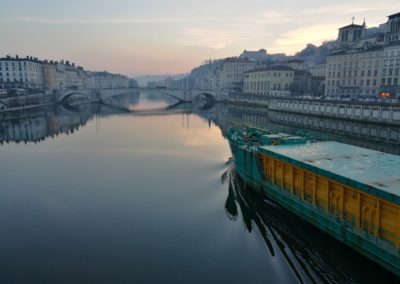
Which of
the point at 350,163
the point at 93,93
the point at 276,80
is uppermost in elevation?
the point at 276,80

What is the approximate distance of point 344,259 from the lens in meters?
14.9

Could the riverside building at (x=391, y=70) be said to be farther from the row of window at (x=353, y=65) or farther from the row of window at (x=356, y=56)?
the row of window at (x=353, y=65)

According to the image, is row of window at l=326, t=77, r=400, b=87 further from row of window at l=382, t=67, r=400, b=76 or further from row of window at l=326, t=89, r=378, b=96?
row of window at l=326, t=89, r=378, b=96

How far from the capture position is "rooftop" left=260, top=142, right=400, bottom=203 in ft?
42.5

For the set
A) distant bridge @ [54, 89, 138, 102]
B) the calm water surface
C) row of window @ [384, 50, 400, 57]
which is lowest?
the calm water surface

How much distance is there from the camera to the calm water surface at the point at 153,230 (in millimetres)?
14672

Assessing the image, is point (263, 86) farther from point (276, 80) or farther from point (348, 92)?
point (348, 92)

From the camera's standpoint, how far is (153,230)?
18750 millimetres

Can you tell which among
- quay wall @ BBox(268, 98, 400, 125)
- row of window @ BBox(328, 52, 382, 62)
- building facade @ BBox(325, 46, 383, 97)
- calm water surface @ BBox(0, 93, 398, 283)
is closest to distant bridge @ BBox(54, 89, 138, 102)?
quay wall @ BBox(268, 98, 400, 125)

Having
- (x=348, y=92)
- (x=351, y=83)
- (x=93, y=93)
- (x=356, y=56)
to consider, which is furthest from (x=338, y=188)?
(x=93, y=93)

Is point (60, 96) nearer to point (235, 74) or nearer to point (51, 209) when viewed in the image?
point (235, 74)

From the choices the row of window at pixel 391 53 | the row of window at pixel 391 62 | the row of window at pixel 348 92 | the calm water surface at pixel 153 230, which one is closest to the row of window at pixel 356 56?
the row of window at pixel 391 53

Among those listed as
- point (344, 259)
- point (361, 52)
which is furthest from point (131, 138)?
point (361, 52)

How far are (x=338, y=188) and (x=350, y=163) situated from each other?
7.87 feet
